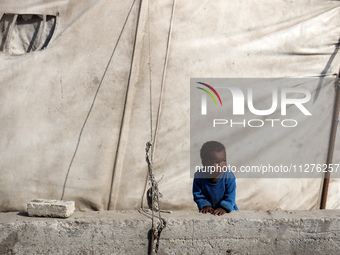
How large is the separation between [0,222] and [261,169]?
198 cm

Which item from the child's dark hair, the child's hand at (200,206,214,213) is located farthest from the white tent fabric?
the child's hand at (200,206,214,213)

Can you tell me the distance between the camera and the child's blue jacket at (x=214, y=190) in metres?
3.23

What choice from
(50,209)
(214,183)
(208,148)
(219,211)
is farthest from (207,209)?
(50,209)

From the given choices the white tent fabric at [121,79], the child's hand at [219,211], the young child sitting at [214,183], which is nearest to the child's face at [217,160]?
the young child sitting at [214,183]

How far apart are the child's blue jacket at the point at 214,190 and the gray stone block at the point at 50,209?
94 cm

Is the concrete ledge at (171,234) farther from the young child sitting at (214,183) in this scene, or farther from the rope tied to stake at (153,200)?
the young child sitting at (214,183)

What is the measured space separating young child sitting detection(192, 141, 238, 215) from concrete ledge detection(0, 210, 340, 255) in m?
0.26

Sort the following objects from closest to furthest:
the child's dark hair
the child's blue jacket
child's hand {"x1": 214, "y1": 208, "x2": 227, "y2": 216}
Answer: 1. child's hand {"x1": 214, "y1": 208, "x2": 227, "y2": 216}
2. the child's blue jacket
3. the child's dark hair

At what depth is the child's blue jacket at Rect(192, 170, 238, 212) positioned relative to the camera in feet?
10.6

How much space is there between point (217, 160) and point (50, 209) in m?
1.25

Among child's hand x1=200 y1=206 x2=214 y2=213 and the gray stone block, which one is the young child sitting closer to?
child's hand x1=200 y1=206 x2=214 y2=213

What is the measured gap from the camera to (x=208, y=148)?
3396 mm

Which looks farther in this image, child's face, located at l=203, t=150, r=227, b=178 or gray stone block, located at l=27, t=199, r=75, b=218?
A: child's face, located at l=203, t=150, r=227, b=178

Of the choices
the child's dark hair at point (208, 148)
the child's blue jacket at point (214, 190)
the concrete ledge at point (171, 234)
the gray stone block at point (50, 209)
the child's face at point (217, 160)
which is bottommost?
the concrete ledge at point (171, 234)
